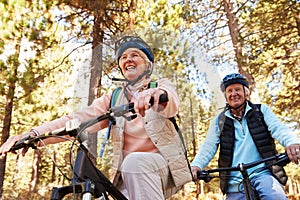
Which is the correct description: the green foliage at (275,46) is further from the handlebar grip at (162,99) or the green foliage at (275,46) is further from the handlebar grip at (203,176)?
the handlebar grip at (162,99)

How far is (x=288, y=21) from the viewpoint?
10.3m

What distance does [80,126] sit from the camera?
5.44 feet

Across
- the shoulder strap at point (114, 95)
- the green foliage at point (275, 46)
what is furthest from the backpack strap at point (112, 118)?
the green foliage at point (275, 46)

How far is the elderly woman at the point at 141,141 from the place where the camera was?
1743 mm

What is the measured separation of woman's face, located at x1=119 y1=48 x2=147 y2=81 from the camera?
186cm

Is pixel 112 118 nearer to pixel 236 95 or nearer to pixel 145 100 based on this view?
pixel 145 100

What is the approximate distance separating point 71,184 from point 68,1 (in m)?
6.91

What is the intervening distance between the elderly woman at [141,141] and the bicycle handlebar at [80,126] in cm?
6

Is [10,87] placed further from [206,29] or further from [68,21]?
[206,29]

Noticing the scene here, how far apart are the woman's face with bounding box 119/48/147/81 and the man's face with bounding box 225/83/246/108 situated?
1538 mm

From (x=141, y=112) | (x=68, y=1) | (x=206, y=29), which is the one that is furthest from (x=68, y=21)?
(x=141, y=112)

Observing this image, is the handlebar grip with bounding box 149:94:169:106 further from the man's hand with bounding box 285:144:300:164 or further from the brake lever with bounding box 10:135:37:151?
the man's hand with bounding box 285:144:300:164

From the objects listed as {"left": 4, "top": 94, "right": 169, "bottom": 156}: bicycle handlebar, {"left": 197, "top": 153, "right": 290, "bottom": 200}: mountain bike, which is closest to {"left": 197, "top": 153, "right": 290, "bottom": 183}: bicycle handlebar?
{"left": 197, "top": 153, "right": 290, "bottom": 200}: mountain bike

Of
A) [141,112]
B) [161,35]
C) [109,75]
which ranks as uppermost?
[161,35]
